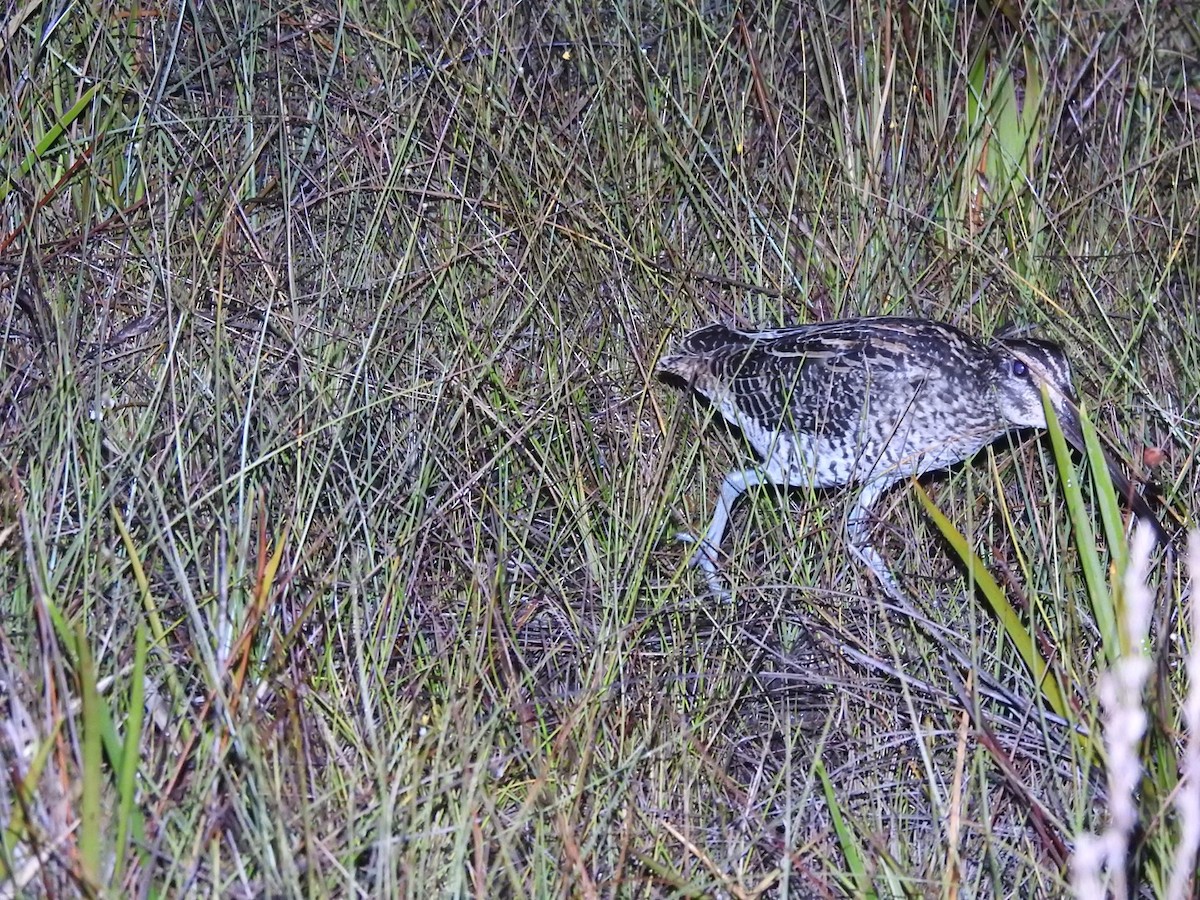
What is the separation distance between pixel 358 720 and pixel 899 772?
1.17 metres

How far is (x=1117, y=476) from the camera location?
353 centimetres

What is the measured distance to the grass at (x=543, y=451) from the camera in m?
2.67

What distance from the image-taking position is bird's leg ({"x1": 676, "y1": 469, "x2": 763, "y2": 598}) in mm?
3568

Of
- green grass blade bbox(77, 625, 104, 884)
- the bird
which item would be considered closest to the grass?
green grass blade bbox(77, 625, 104, 884)

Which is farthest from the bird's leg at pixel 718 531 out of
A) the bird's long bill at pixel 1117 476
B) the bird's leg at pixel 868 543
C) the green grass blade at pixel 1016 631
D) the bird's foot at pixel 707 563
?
the bird's long bill at pixel 1117 476

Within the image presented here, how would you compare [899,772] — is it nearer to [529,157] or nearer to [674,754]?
[674,754]

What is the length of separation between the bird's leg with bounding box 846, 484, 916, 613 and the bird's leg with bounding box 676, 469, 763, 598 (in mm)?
269

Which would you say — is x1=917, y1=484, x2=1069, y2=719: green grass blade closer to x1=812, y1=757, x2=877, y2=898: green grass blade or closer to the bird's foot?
x1=812, y1=757, x2=877, y2=898: green grass blade

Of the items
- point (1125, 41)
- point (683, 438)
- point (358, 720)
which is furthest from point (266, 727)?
point (1125, 41)

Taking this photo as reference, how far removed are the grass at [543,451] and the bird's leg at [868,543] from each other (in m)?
0.06

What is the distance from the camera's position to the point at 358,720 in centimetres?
287

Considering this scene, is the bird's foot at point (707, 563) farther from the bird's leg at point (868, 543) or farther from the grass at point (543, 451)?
the bird's leg at point (868, 543)

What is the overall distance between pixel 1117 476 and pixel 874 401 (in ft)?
2.14

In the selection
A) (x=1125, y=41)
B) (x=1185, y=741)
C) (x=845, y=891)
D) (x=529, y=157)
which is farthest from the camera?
(x=1125, y=41)
